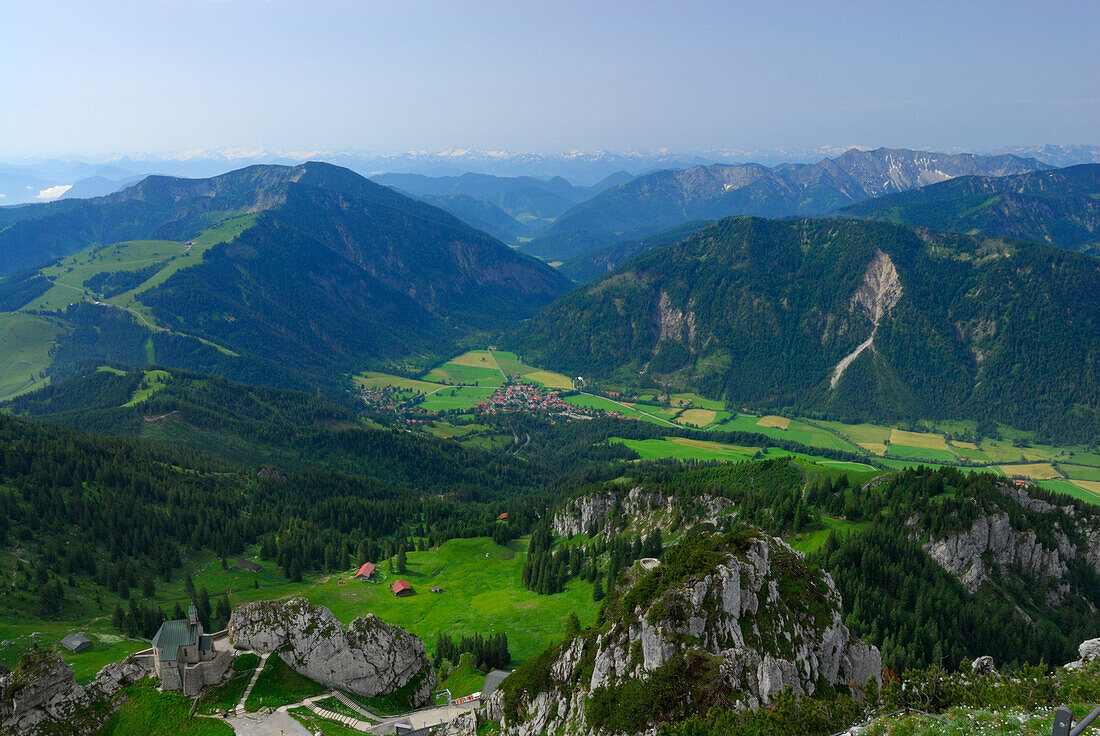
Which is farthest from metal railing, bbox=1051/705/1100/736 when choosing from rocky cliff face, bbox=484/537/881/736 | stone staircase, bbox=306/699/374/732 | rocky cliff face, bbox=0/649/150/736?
rocky cliff face, bbox=0/649/150/736

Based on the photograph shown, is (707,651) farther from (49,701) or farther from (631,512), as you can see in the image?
(631,512)

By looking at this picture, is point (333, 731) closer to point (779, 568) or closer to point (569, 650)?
point (569, 650)

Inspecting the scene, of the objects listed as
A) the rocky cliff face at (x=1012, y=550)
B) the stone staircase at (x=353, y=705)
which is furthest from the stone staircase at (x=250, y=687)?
the rocky cliff face at (x=1012, y=550)

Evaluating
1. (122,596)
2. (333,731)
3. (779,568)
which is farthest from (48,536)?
(779,568)

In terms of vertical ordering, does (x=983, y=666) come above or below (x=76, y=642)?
above

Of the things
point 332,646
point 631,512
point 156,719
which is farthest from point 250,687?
point 631,512

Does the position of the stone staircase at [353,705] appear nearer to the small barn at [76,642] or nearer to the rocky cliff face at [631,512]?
the small barn at [76,642]
